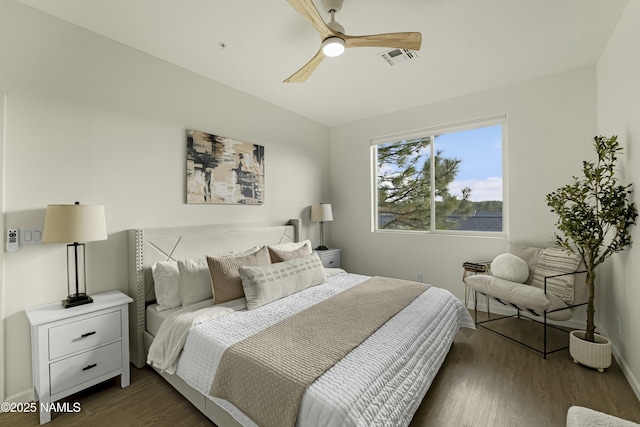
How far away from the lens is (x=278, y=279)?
2.46m

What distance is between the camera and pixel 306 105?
3.90 meters

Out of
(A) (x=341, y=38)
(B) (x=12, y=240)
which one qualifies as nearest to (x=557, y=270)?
(A) (x=341, y=38)

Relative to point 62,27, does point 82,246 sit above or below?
below

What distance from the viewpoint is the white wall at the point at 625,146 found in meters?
2.00

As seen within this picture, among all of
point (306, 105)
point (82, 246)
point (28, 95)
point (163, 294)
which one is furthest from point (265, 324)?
point (306, 105)

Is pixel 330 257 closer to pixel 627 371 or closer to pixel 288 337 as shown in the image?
pixel 288 337

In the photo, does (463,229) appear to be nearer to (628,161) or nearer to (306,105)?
(628,161)

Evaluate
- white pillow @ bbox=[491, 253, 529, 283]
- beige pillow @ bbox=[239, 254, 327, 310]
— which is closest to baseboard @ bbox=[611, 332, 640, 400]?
white pillow @ bbox=[491, 253, 529, 283]

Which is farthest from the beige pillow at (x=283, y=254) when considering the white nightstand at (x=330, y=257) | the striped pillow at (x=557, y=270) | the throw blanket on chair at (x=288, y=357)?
the striped pillow at (x=557, y=270)

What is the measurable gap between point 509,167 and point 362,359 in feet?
9.96

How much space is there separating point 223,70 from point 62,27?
48.3 inches

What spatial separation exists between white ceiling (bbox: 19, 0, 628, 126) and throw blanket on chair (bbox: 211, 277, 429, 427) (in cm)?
222

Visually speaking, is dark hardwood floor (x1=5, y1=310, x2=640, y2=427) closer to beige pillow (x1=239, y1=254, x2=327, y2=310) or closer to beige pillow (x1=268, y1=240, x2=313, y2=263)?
beige pillow (x1=239, y1=254, x2=327, y2=310)

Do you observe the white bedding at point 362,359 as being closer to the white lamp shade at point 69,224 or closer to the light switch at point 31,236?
the white lamp shade at point 69,224
